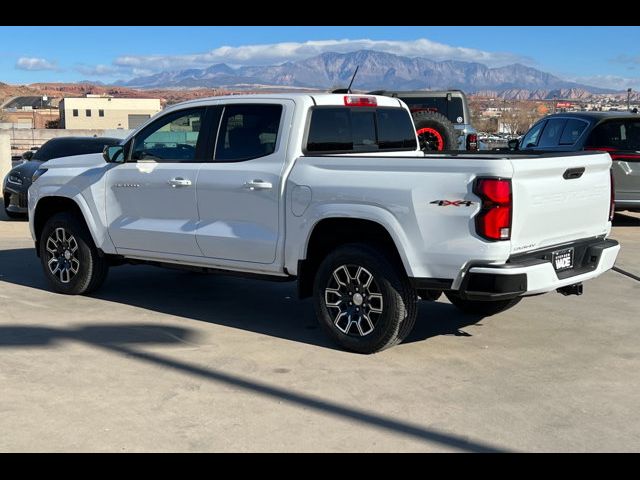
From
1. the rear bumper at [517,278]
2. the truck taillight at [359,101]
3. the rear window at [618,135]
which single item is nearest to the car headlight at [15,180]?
the truck taillight at [359,101]

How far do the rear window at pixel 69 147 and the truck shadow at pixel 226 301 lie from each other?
4357 millimetres

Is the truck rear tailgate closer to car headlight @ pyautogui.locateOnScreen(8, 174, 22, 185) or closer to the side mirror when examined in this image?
the side mirror

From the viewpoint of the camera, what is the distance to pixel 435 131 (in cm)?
1365

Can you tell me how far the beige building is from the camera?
3917 inches

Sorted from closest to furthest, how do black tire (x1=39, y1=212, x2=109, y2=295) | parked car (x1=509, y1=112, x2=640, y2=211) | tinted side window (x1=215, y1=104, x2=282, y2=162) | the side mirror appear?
tinted side window (x1=215, y1=104, x2=282, y2=162) < the side mirror < black tire (x1=39, y1=212, x2=109, y2=295) < parked car (x1=509, y1=112, x2=640, y2=211)

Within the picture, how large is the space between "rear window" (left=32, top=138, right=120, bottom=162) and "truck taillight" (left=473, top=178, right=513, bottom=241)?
10.0 m

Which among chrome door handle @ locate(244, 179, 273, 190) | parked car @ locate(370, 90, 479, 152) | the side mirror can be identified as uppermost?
parked car @ locate(370, 90, 479, 152)

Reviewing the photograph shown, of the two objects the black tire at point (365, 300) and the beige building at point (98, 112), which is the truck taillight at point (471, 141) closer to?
the black tire at point (365, 300)

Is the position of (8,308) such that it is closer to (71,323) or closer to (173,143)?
(71,323)

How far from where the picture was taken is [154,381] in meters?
5.25

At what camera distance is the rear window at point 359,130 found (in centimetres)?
636

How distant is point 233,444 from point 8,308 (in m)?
4.00

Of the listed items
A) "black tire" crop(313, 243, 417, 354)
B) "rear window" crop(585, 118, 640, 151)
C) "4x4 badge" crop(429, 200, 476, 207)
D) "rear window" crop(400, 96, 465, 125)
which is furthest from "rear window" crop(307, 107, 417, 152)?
"rear window" crop(400, 96, 465, 125)
